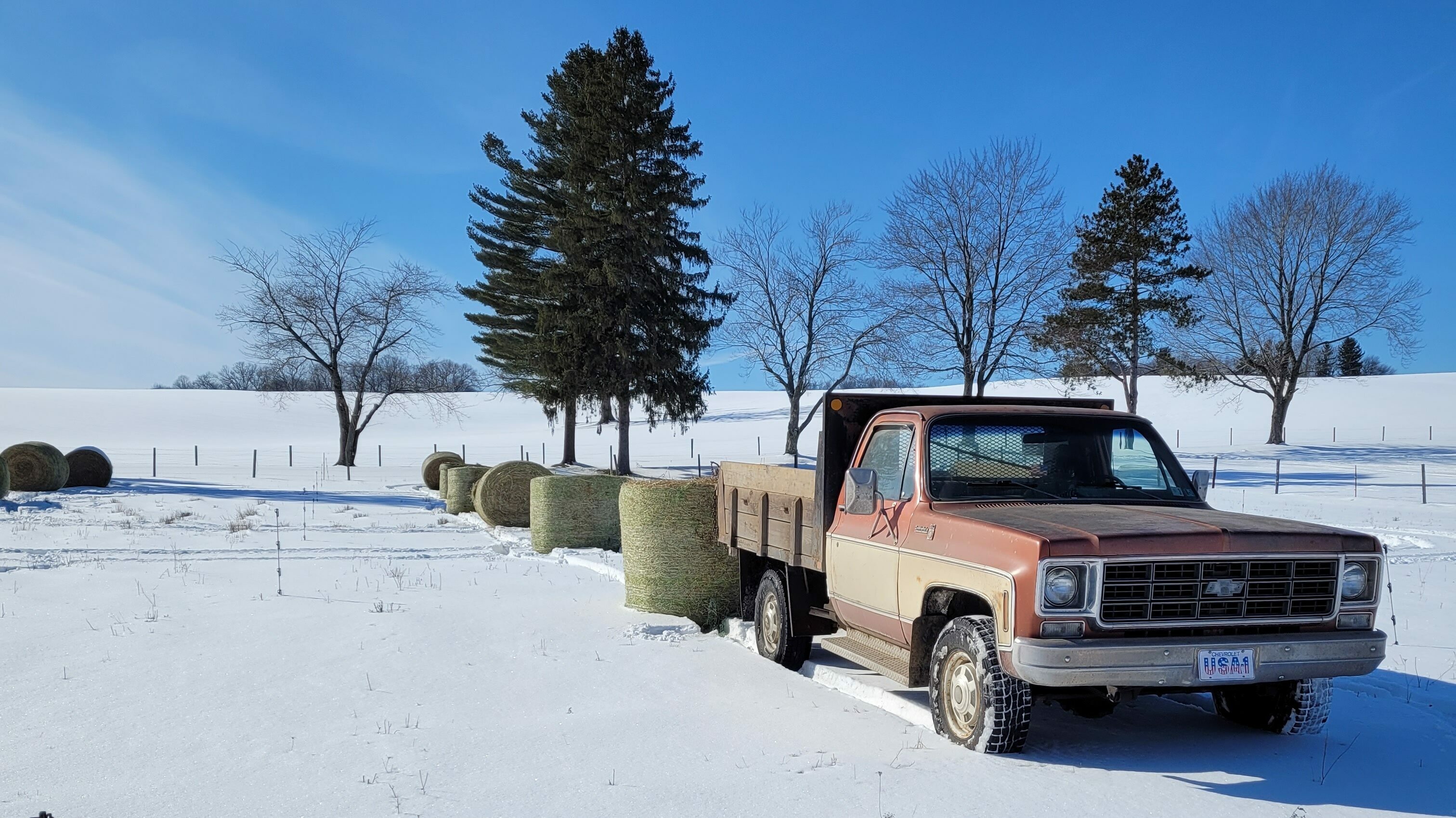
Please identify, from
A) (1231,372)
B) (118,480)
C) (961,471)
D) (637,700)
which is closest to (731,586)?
(637,700)

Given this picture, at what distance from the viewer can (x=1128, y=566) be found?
513cm

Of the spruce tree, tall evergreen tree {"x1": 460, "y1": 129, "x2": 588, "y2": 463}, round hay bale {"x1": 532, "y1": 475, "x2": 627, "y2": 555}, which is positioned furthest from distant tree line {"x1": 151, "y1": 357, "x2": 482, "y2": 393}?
the spruce tree

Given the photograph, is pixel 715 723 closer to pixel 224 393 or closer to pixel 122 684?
pixel 122 684

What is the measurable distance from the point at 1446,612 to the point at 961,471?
702 centimetres

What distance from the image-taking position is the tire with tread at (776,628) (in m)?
7.86

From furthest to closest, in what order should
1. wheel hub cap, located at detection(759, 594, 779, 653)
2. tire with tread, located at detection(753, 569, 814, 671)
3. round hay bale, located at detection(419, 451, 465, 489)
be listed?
1. round hay bale, located at detection(419, 451, 465, 489)
2. wheel hub cap, located at detection(759, 594, 779, 653)
3. tire with tread, located at detection(753, 569, 814, 671)

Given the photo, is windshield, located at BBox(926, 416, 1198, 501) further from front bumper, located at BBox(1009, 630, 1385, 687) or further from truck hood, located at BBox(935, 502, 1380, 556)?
front bumper, located at BBox(1009, 630, 1385, 687)

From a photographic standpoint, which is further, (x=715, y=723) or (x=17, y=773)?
(x=715, y=723)

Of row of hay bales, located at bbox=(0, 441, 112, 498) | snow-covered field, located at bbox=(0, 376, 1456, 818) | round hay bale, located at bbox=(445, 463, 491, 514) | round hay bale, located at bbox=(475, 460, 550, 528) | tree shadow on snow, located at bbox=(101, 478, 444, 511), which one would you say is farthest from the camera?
tree shadow on snow, located at bbox=(101, 478, 444, 511)

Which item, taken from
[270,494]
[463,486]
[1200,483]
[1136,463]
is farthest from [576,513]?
[270,494]

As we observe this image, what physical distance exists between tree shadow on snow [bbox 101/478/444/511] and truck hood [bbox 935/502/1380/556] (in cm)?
1973

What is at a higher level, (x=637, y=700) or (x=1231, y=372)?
(x=1231, y=372)

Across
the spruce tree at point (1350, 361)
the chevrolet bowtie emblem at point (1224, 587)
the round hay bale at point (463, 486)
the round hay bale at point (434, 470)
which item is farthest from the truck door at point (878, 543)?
the spruce tree at point (1350, 361)

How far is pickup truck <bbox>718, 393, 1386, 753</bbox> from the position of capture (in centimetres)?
509
